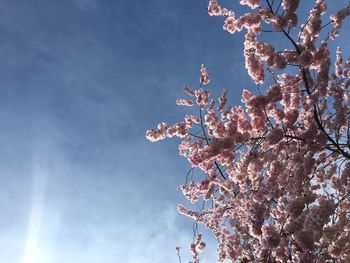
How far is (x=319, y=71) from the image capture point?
27.7 ft

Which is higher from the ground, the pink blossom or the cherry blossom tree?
the pink blossom

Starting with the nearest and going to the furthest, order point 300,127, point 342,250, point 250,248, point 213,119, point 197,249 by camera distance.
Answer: point 342,250
point 300,127
point 213,119
point 250,248
point 197,249

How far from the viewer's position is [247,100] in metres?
9.05

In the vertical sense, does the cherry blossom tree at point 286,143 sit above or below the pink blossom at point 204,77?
below

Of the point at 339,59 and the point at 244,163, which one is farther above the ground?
the point at 339,59

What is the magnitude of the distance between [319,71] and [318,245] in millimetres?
4176

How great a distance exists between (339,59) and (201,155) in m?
5.94

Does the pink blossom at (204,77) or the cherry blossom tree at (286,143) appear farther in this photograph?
the pink blossom at (204,77)

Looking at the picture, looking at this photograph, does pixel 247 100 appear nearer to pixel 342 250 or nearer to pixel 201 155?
pixel 201 155

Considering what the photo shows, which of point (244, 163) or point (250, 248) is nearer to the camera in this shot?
point (244, 163)

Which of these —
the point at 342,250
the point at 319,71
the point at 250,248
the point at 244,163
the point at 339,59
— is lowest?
the point at 342,250

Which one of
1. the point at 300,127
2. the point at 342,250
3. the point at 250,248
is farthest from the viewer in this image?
the point at 250,248

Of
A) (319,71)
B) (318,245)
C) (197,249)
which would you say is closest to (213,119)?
(319,71)

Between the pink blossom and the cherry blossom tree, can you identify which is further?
the pink blossom
